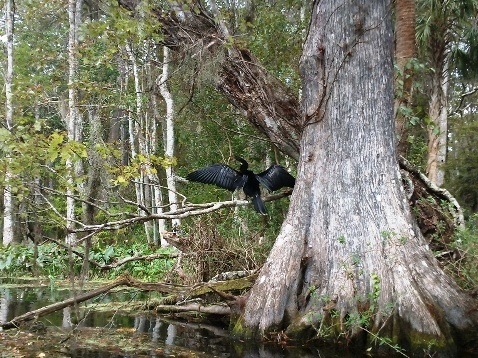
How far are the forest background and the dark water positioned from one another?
71 cm

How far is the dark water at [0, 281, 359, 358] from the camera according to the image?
4.84 metres

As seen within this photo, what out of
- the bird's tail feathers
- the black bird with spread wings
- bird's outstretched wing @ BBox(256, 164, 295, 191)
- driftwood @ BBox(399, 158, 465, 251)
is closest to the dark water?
the bird's tail feathers

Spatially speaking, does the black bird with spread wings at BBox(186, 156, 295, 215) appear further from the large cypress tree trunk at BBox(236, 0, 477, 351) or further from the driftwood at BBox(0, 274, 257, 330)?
the driftwood at BBox(0, 274, 257, 330)

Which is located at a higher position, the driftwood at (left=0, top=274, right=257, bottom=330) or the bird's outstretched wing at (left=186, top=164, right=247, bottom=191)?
the bird's outstretched wing at (left=186, top=164, right=247, bottom=191)

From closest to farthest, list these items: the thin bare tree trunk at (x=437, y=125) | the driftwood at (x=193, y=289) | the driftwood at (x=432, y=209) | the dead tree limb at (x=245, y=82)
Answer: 1. the driftwood at (x=193, y=289)
2. the driftwood at (x=432, y=209)
3. the dead tree limb at (x=245, y=82)
4. the thin bare tree trunk at (x=437, y=125)

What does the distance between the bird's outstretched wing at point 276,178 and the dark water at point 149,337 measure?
189 cm

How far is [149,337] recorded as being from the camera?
5.56m

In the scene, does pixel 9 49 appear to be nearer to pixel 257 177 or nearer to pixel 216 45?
pixel 216 45

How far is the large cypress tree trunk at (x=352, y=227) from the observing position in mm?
4953

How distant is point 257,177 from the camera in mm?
7043

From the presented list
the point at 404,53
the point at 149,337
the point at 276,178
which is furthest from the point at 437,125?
the point at 149,337

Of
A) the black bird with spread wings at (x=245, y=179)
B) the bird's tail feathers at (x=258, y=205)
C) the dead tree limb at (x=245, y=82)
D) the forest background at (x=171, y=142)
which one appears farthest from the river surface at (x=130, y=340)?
the dead tree limb at (x=245, y=82)

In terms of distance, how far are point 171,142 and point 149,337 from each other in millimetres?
7985

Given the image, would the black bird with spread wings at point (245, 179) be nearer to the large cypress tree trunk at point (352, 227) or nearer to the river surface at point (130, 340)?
the large cypress tree trunk at point (352, 227)
